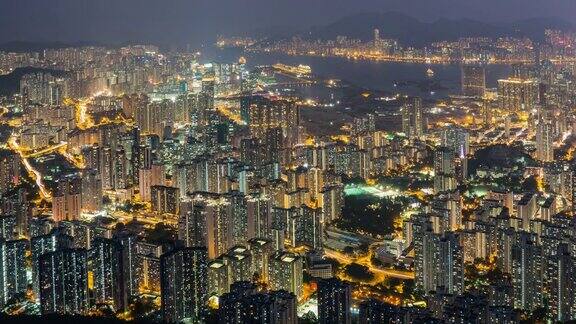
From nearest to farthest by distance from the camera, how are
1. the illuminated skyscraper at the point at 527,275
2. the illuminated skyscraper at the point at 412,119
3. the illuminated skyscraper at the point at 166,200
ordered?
1. the illuminated skyscraper at the point at 527,275
2. the illuminated skyscraper at the point at 166,200
3. the illuminated skyscraper at the point at 412,119

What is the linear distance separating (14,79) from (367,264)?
10.5 m

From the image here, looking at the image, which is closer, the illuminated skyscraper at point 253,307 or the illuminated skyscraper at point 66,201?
the illuminated skyscraper at point 253,307

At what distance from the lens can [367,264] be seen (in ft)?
21.5

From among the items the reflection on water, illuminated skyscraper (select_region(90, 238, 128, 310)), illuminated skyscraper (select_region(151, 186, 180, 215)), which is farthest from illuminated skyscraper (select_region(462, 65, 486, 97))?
illuminated skyscraper (select_region(90, 238, 128, 310))

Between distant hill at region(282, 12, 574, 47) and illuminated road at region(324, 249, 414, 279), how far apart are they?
16.6 metres

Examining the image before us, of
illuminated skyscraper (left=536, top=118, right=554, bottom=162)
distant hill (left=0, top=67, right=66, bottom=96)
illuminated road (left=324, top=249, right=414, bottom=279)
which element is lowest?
illuminated road (left=324, top=249, right=414, bottom=279)

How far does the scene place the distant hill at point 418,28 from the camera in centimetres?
2334

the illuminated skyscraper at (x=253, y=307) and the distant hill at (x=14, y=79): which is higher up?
the distant hill at (x=14, y=79)

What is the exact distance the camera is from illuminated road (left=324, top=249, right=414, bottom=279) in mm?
6230

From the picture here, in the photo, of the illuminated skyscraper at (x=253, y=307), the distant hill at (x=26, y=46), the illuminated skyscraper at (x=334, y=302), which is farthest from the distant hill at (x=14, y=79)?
the illuminated skyscraper at (x=334, y=302)

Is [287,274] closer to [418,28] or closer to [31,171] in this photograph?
[31,171]

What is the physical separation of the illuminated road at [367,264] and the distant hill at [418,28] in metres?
16.6

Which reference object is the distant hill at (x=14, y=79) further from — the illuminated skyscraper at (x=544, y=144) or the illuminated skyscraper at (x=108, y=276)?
the illuminated skyscraper at (x=108, y=276)

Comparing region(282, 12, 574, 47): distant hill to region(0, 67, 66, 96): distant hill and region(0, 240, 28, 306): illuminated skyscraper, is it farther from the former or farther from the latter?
region(0, 240, 28, 306): illuminated skyscraper
